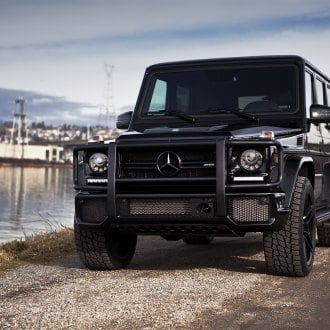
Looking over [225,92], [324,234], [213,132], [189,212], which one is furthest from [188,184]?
[324,234]

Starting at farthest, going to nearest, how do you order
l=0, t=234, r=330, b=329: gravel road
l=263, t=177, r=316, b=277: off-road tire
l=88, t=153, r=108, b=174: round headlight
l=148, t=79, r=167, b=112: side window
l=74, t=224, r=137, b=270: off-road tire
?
l=148, t=79, r=167, b=112: side window < l=74, t=224, r=137, b=270: off-road tire < l=88, t=153, r=108, b=174: round headlight < l=263, t=177, r=316, b=277: off-road tire < l=0, t=234, r=330, b=329: gravel road

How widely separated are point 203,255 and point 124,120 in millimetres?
1898

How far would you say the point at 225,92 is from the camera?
6941mm

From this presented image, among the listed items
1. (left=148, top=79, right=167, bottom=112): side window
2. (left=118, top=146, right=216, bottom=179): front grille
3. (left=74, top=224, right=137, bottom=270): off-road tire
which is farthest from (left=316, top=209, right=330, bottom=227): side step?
(left=74, top=224, right=137, bottom=270): off-road tire

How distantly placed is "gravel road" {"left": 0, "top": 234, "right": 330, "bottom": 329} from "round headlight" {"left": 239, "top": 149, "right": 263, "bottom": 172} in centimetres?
101

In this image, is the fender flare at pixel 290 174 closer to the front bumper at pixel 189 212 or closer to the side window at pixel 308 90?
the front bumper at pixel 189 212

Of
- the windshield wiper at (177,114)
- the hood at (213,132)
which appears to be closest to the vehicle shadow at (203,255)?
the hood at (213,132)

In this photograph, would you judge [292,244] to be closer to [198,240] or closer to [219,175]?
[219,175]

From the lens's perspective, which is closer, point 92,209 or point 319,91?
point 92,209

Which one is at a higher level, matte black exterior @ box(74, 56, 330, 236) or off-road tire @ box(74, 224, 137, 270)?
matte black exterior @ box(74, 56, 330, 236)

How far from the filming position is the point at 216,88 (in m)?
6.98

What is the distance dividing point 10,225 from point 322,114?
43.8 feet

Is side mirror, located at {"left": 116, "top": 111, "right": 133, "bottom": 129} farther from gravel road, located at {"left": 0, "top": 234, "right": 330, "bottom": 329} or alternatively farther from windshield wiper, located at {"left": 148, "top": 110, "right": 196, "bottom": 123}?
gravel road, located at {"left": 0, "top": 234, "right": 330, "bottom": 329}

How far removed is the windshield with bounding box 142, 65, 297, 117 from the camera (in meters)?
6.78
